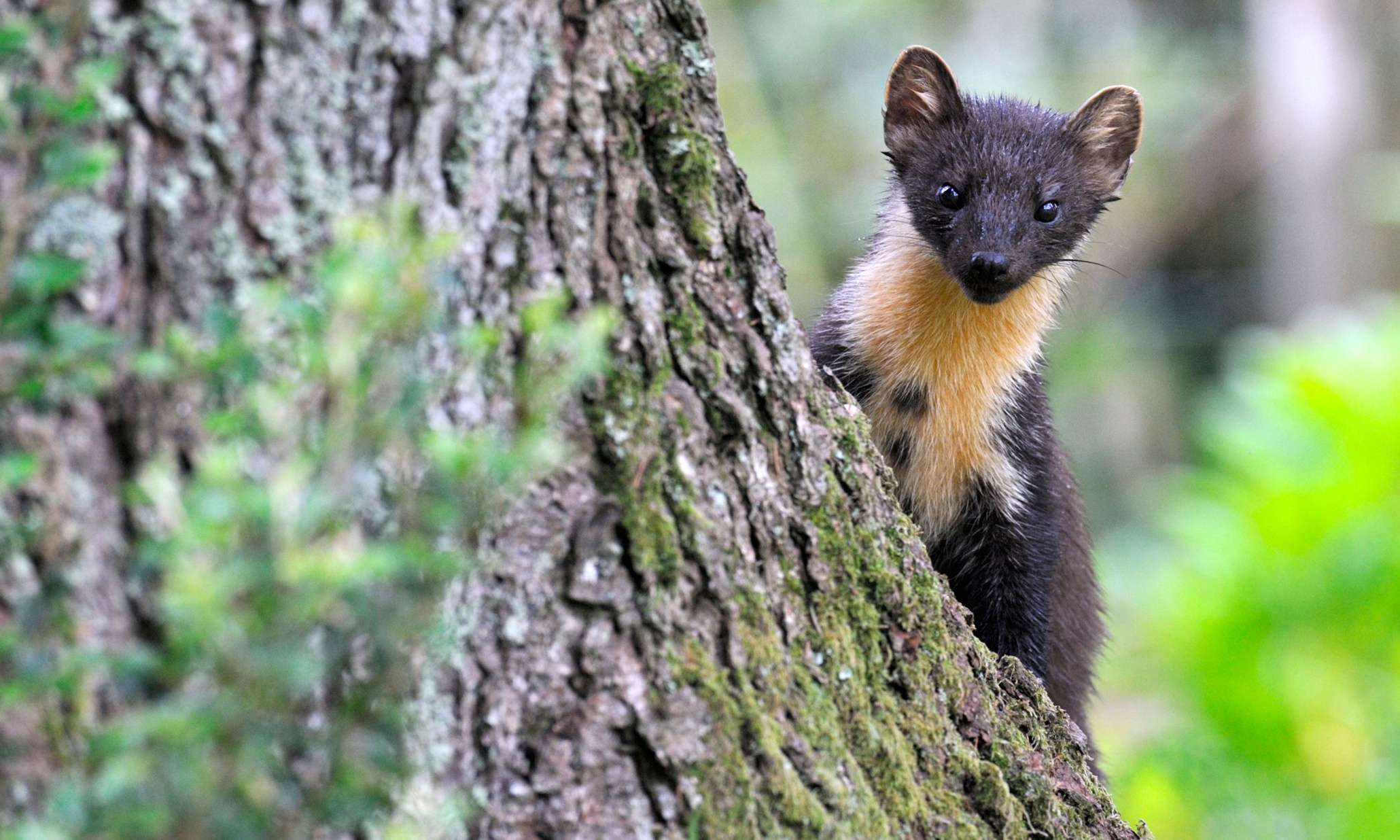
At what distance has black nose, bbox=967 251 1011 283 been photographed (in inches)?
198

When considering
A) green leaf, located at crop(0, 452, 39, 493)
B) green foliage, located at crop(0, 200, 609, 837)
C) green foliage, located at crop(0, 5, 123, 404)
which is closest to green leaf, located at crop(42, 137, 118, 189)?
green foliage, located at crop(0, 5, 123, 404)

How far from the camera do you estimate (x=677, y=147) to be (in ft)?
8.47

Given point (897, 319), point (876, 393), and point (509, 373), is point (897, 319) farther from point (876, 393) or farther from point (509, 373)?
point (509, 373)

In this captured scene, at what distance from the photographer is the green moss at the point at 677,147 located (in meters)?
2.55

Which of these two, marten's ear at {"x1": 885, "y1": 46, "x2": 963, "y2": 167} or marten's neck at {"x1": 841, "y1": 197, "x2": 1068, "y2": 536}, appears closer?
marten's neck at {"x1": 841, "y1": 197, "x2": 1068, "y2": 536}

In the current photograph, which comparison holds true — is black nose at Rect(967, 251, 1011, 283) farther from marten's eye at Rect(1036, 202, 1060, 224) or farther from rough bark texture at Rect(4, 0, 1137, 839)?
rough bark texture at Rect(4, 0, 1137, 839)

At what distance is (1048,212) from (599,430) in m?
3.60

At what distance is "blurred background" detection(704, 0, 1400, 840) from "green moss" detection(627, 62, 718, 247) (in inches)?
146

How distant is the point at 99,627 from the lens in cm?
180

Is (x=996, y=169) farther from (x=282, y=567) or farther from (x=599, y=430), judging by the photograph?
(x=282, y=567)

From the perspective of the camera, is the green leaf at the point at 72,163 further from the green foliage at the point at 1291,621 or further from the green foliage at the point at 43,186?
the green foliage at the point at 1291,621

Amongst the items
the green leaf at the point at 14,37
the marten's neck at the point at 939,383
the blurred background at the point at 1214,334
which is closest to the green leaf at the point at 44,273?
the green leaf at the point at 14,37

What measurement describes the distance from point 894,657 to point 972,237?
2.68m

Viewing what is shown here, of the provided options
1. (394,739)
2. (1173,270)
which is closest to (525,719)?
(394,739)
